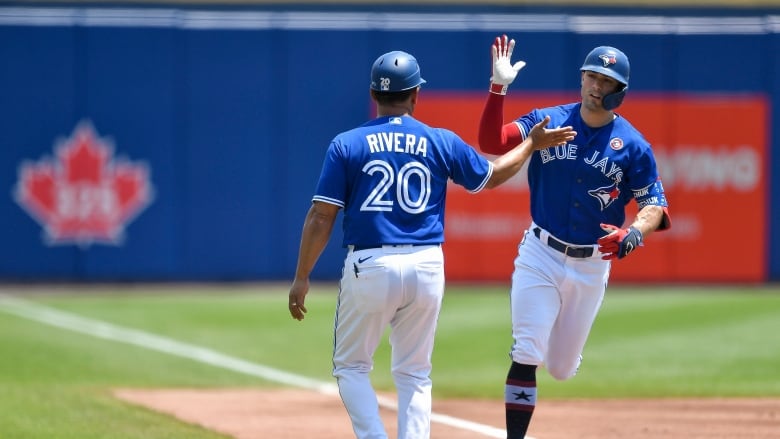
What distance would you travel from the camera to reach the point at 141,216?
1880cm

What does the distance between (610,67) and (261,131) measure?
1218cm

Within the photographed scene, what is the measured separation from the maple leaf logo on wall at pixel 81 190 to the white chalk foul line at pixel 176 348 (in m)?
1.52

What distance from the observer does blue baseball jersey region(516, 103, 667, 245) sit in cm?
721

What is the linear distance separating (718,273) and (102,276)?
8.71 metres

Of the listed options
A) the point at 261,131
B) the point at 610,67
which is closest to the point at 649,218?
the point at 610,67

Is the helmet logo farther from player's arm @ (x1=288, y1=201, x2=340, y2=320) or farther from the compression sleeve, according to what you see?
player's arm @ (x1=288, y1=201, x2=340, y2=320)

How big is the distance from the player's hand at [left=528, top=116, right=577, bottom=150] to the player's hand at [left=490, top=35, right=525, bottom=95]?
30 centimetres

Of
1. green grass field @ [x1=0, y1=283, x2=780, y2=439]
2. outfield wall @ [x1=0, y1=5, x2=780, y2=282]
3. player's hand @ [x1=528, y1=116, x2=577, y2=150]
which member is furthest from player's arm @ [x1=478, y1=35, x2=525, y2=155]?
outfield wall @ [x1=0, y1=5, x2=780, y2=282]

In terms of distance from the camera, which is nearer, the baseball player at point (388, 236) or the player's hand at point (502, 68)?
the baseball player at point (388, 236)

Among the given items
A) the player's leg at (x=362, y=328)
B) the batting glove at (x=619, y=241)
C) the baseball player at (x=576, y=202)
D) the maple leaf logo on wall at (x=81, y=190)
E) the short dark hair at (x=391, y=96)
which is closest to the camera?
the player's leg at (x=362, y=328)

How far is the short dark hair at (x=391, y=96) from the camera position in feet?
20.9

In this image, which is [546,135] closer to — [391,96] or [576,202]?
[576,202]

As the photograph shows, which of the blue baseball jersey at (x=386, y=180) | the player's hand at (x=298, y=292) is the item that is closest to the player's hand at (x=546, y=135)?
the blue baseball jersey at (x=386, y=180)

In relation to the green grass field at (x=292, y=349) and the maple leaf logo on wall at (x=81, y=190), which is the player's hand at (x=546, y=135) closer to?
the green grass field at (x=292, y=349)
